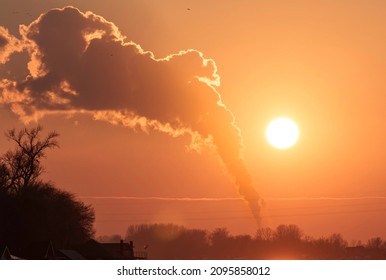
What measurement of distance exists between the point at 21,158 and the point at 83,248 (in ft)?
87.0

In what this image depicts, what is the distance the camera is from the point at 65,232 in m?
140

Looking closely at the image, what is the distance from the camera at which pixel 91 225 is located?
512 ft
